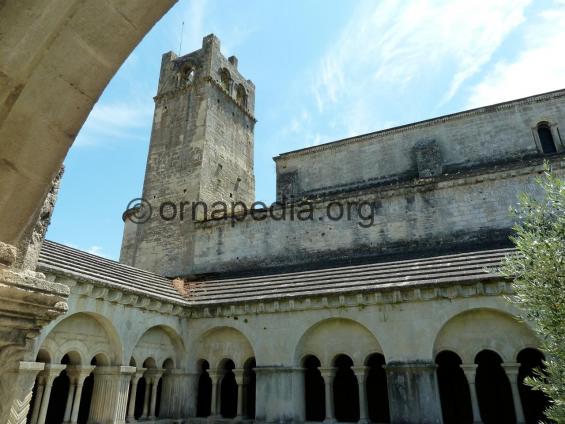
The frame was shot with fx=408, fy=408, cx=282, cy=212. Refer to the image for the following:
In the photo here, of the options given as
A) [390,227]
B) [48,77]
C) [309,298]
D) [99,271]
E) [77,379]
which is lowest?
[77,379]

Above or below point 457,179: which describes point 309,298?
below

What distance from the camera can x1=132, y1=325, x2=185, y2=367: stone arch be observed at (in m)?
11.5

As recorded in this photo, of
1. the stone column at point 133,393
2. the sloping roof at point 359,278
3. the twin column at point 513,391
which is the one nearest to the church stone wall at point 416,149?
the sloping roof at point 359,278

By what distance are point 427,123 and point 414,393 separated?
12.9 metres

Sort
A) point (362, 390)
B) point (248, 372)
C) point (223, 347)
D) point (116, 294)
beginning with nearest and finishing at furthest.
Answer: point (116, 294), point (362, 390), point (248, 372), point (223, 347)

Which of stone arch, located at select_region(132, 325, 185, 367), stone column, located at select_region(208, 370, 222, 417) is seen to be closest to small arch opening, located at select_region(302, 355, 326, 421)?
stone column, located at select_region(208, 370, 222, 417)

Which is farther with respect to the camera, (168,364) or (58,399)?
(168,364)

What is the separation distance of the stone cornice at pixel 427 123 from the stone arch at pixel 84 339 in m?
13.1

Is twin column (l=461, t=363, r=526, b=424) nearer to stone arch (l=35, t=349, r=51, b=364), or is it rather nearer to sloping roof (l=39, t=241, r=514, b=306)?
sloping roof (l=39, t=241, r=514, b=306)

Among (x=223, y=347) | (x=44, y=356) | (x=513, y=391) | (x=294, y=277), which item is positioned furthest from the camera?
(x=294, y=277)

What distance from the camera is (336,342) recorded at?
37.3 feet

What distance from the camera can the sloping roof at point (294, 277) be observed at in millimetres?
10213

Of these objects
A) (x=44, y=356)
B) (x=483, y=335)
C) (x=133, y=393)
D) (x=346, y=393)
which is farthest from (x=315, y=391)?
(x=44, y=356)

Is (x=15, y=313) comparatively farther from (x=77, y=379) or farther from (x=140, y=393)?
(x=140, y=393)
